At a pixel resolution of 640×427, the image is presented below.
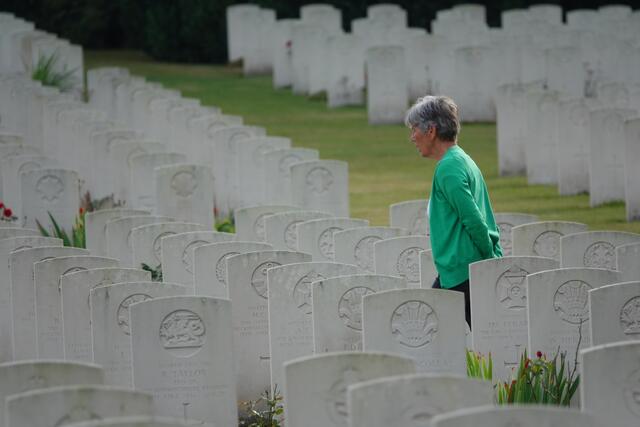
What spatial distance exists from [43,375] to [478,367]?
7.70 feet

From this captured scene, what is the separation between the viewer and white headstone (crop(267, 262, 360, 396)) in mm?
7309

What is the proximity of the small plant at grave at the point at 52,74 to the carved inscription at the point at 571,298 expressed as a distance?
12.8m

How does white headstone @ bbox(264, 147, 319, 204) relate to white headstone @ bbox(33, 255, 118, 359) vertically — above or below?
above

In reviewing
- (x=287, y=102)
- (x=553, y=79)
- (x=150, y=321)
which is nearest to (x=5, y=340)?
(x=150, y=321)

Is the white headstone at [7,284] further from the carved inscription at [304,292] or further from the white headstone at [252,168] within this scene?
the white headstone at [252,168]

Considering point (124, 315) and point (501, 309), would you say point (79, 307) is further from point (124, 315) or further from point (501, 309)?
point (501, 309)

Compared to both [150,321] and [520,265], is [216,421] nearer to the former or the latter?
[150,321]

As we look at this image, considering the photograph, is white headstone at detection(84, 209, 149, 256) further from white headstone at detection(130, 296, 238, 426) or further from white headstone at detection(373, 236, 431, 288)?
white headstone at detection(130, 296, 238, 426)

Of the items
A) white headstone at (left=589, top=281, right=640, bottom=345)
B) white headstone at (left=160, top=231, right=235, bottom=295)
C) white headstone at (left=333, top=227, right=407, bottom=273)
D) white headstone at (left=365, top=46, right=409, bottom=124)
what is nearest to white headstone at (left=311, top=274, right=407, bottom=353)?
white headstone at (left=589, top=281, right=640, bottom=345)

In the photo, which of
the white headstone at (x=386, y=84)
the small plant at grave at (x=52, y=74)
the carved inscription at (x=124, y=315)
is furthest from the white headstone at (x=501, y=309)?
the small plant at grave at (x=52, y=74)

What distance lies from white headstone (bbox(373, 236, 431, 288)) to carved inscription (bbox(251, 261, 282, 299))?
3.03 ft

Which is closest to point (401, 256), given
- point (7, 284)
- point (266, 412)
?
point (266, 412)

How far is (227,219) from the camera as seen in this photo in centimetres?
1264

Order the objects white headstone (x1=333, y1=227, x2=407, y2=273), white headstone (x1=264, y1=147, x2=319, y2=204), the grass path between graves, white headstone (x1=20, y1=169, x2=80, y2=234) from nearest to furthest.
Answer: white headstone (x1=333, y1=227, x2=407, y2=273)
white headstone (x1=20, y1=169, x2=80, y2=234)
white headstone (x1=264, y1=147, x2=319, y2=204)
the grass path between graves
